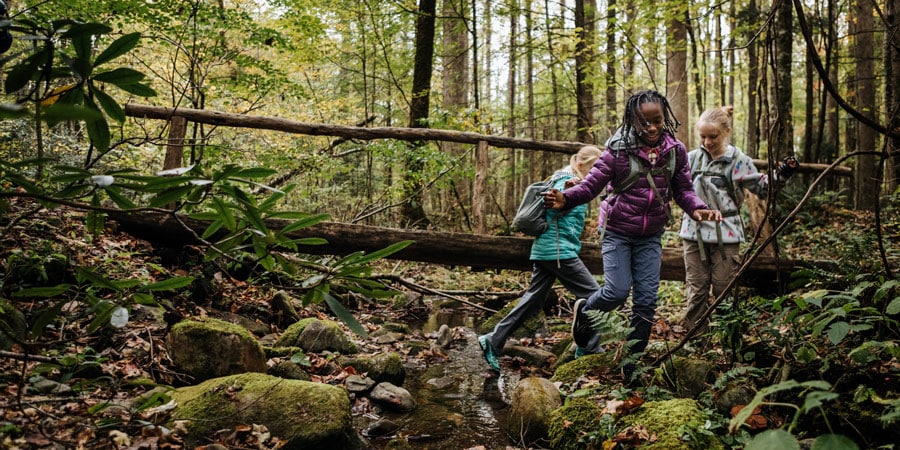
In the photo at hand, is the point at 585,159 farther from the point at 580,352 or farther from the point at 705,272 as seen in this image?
the point at 580,352

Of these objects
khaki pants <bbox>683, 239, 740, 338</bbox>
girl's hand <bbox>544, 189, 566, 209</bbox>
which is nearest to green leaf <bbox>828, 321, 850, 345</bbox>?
girl's hand <bbox>544, 189, 566, 209</bbox>

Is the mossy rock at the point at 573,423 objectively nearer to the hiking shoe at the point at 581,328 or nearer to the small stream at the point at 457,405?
the small stream at the point at 457,405

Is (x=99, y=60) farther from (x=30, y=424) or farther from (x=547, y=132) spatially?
(x=547, y=132)

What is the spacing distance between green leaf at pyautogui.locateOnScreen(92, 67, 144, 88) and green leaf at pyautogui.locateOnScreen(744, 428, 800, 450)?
1733mm

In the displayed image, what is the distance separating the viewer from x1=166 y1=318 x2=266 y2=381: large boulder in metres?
3.43

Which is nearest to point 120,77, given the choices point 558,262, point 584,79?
point 558,262

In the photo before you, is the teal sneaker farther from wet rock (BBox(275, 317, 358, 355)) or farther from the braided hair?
wet rock (BBox(275, 317, 358, 355))

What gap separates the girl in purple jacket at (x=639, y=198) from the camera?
12.2 ft

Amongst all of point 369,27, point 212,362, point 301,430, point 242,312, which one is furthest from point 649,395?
point 369,27

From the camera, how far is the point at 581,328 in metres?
4.11

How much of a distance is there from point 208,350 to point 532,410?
2.17 meters

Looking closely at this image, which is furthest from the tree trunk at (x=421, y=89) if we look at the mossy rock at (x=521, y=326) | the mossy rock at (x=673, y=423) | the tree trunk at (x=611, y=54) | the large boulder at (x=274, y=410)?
the mossy rock at (x=673, y=423)

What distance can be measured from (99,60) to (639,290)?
3.52 metres

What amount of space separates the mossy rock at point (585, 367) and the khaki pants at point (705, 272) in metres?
1.06
